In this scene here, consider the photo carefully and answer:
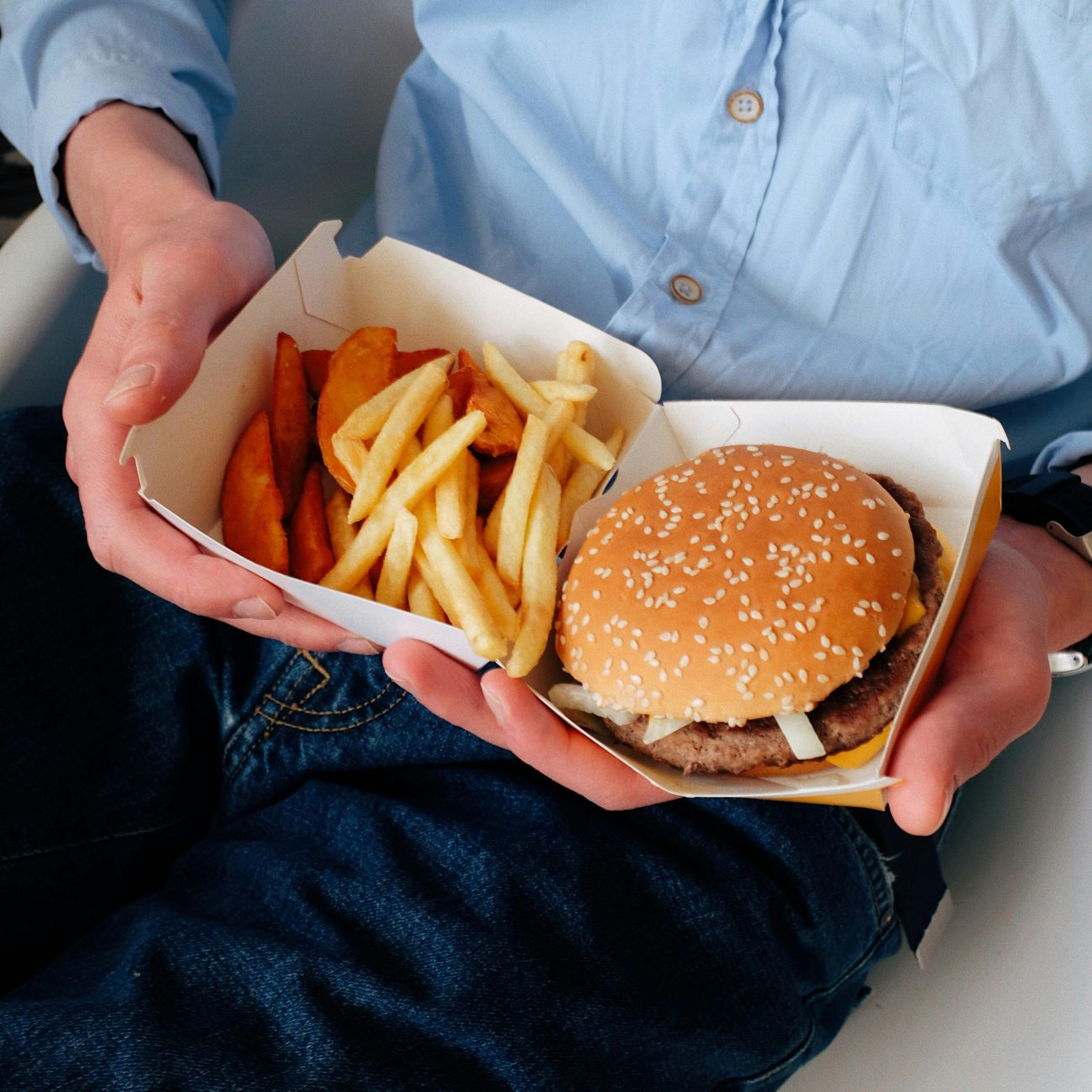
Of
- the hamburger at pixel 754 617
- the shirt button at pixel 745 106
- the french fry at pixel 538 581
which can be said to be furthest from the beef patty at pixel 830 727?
the shirt button at pixel 745 106

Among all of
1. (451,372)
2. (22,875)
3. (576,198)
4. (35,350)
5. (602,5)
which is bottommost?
(22,875)

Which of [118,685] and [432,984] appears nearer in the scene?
[432,984]

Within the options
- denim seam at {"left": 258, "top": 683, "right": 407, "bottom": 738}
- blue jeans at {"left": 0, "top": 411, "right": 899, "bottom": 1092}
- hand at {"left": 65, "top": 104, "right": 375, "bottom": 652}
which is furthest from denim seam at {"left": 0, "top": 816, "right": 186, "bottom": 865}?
hand at {"left": 65, "top": 104, "right": 375, "bottom": 652}

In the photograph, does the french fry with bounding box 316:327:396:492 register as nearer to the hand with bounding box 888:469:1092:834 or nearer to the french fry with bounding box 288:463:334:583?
the french fry with bounding box 288:463:334:583

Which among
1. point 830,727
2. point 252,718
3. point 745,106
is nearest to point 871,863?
point 830,727

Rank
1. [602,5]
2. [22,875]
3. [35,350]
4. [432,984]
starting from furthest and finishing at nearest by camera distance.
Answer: [35,350] < [602,5] < [22,875] < [432,984]

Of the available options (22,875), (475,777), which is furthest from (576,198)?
(22,875)

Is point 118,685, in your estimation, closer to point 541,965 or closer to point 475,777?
point 475,777

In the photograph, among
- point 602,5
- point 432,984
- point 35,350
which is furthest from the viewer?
point 35,350
